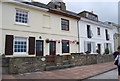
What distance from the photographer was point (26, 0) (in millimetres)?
12781

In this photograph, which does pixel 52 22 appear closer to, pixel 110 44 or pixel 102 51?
pixel 102 51

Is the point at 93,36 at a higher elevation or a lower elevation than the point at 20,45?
higher

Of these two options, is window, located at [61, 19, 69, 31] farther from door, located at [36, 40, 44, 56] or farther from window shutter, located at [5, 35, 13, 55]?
window shutter, located at [5, 35, 13, 55]

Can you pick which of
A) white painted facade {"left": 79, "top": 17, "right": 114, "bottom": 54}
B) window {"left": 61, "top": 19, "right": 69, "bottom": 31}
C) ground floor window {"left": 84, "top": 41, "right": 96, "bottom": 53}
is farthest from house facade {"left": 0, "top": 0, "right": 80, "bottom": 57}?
ground floor window {"left": 84, "top": 41, "right": 96, "bottom": 53}

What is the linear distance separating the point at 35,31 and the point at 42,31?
86 centimetres

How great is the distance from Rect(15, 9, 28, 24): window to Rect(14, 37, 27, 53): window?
179cm

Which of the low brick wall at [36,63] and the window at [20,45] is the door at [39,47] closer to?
the window at [20,45]

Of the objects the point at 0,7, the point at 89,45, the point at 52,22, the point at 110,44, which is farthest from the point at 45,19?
the point at 110,44

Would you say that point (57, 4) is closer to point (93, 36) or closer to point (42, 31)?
point (42, 31)

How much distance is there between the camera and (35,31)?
1274 cm

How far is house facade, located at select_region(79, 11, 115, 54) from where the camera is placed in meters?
17.4

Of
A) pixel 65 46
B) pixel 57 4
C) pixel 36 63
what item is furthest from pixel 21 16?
pixel 57 4

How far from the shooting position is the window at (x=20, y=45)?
11375 millimetres

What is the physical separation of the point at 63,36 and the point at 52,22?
91.6 inches
